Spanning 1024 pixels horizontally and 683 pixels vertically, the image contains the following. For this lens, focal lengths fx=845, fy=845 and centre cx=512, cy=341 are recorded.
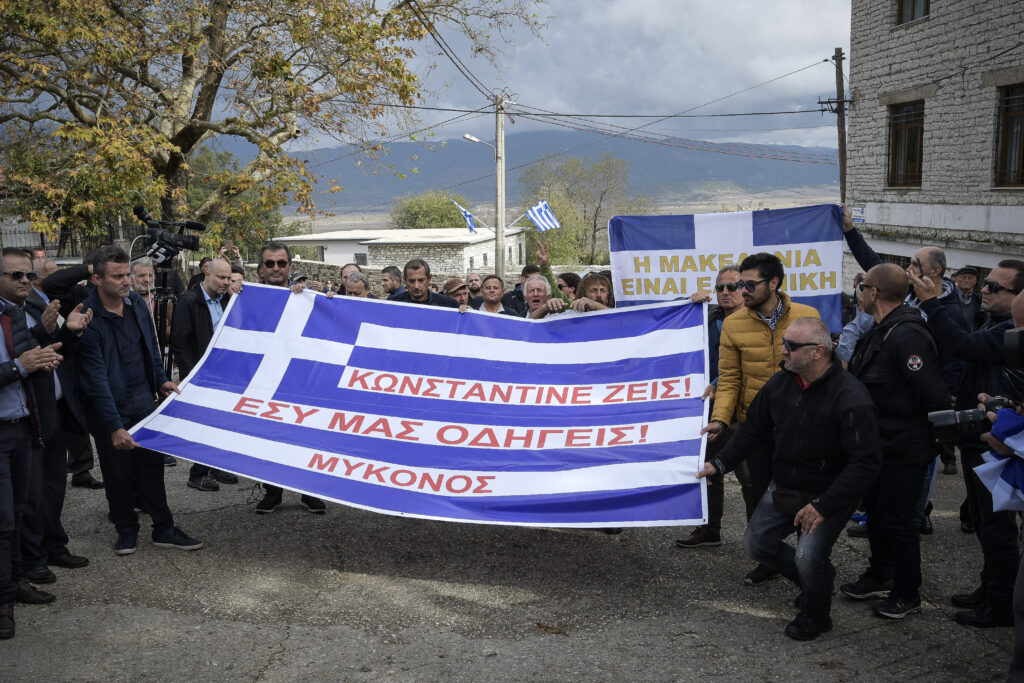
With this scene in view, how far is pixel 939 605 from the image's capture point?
5.01 meters

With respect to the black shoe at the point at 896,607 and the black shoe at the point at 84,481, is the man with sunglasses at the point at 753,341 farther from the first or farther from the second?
the black shoe at the point at 84,481

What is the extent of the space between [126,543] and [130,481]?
1.41 feet

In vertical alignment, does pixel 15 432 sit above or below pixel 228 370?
below

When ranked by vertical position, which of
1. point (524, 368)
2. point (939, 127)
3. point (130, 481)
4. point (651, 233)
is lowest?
point (130, 481)

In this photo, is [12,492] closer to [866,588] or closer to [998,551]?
[866,588]

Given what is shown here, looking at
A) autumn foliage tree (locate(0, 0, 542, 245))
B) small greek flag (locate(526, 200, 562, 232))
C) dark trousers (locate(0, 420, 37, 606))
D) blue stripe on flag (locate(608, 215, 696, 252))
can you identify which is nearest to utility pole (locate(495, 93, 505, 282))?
small greek flag (locate(526, 200, 562, 232))

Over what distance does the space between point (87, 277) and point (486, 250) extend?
2190 inches

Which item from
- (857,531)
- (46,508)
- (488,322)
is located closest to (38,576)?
(46,508)

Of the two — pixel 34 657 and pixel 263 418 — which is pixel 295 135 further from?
pixel 34 657

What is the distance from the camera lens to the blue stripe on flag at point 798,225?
6.96 metres

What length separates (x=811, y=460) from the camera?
447 cm

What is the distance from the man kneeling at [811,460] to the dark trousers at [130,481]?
4010 mm

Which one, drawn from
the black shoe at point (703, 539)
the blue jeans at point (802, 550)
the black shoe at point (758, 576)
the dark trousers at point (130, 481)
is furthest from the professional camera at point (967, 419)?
the dark trousers at point (130, 481)

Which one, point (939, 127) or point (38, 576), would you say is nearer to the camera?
point (38, 576)
